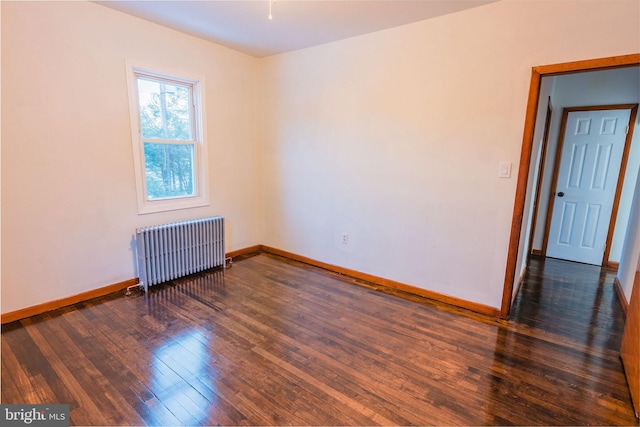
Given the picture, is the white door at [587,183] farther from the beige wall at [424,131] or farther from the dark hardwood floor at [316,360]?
the beige wall at [424,131]

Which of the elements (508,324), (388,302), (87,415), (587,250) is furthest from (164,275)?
(587,250)

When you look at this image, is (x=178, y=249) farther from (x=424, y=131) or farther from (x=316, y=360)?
(x=424, y=131)

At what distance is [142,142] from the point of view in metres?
3.11

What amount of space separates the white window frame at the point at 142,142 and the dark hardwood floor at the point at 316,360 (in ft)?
3.01

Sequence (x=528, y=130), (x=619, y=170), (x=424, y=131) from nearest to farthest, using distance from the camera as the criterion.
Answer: (x=528, y=130), (x=424, y=131), (x=619, y=170)

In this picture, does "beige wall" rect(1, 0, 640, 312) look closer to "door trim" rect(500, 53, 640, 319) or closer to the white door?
"door trim" rect(500, 53, 640, 319)

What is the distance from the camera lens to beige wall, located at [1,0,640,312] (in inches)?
93.0

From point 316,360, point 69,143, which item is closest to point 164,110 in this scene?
point 69,143

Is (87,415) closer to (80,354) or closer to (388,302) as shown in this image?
(80,354)

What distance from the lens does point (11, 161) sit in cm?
235

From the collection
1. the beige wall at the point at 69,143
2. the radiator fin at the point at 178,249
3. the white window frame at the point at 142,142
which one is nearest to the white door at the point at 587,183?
the radiator fin at the point at 178,249

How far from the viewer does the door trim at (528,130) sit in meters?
2.11

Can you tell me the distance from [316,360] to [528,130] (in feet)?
7.43

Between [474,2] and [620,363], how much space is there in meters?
2.72
